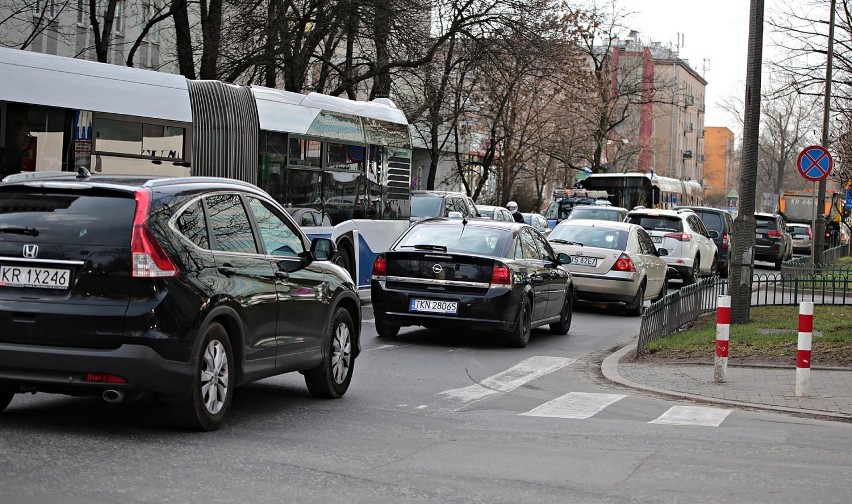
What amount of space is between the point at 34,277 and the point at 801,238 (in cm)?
5464

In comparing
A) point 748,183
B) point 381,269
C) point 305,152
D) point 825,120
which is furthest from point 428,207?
point 825,120

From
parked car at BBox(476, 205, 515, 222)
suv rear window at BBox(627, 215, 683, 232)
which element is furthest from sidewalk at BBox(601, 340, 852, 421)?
parked car at BBox(476, 205, 515, 222)

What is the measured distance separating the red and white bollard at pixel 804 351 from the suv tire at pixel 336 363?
4.09 meters

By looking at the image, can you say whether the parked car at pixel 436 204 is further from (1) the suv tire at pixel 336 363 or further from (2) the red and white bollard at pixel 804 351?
(1) the suv tire at pixel 336 363

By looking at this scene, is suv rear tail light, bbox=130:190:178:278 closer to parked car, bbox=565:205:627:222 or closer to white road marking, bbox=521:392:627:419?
white road marking, bbox=521:392:627:419

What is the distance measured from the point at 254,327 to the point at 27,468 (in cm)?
223

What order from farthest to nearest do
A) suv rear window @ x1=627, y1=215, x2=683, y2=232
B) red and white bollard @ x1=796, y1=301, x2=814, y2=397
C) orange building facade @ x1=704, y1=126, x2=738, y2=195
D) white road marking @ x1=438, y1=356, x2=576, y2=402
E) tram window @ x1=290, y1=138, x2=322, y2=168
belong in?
orange building facade @ x1=704, y1=126, x2=738, y2=195 < suv rear window @ x1=627, y1=215, x2=683, y2=232 < tram window @ x1=290, y1=138, x2=322, y2=168 < red and white bollard @ x1=796, y1=301, x2=814, y2=397 < white road marking @ x1=438, y1=356, x2=576, y2=402

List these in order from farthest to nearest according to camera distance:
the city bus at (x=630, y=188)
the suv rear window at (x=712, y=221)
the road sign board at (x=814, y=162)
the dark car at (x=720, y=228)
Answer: the city bus at (x=630, y=188) < the suv rear window at (x=712, y=221) < the dark car at (x=720, y=228) < the road sign board at (x=814, y=162)

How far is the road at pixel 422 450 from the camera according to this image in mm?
6391

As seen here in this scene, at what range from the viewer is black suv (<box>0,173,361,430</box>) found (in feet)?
24.2

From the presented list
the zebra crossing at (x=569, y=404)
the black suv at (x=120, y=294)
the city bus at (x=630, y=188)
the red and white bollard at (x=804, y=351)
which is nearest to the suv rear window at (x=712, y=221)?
the city bus at (x=630, y=188)

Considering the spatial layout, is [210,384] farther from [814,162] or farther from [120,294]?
[814,162]

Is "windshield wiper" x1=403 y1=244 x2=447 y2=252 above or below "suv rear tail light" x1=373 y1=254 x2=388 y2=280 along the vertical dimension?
above

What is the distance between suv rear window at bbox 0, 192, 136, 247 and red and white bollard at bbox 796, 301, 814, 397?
6.42 metres
